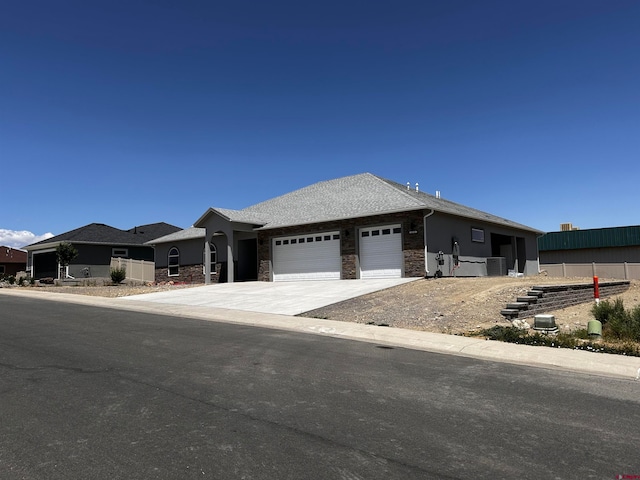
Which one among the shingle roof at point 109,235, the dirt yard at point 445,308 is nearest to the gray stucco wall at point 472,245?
the dirt yard at point 445,308

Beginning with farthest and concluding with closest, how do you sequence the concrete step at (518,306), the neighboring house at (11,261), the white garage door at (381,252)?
the neighboring house at (11,261), the white garage door at (381,252), the concrete step at (518,306)

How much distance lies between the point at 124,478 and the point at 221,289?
65.8ft

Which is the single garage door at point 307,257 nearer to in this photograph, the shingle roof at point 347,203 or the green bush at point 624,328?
the shingle roof at point 347,203

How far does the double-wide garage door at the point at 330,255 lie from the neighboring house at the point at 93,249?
1749 centimetres

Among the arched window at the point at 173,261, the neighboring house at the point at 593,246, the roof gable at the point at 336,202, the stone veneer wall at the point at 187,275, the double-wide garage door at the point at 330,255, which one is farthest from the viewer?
the neighboring house at the point at 593,246

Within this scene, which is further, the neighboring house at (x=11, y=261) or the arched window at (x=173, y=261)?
the neighboring house at (x=11, y=261)

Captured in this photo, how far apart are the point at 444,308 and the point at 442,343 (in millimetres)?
4285

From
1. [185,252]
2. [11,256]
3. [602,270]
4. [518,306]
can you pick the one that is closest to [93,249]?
[185,252]

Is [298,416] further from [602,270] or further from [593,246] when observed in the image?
[593,246]

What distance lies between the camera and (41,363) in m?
7.24

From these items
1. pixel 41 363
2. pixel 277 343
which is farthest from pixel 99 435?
pixel 277 343

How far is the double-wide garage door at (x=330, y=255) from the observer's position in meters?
22.1

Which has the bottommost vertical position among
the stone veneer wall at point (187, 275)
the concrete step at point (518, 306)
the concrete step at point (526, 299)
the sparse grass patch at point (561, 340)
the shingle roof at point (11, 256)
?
the sparse grass patch at point (561, 340)

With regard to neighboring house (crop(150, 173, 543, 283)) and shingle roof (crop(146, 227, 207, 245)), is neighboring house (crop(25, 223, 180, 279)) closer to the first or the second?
shingle roof (crop(146, 227, 207, 245))
